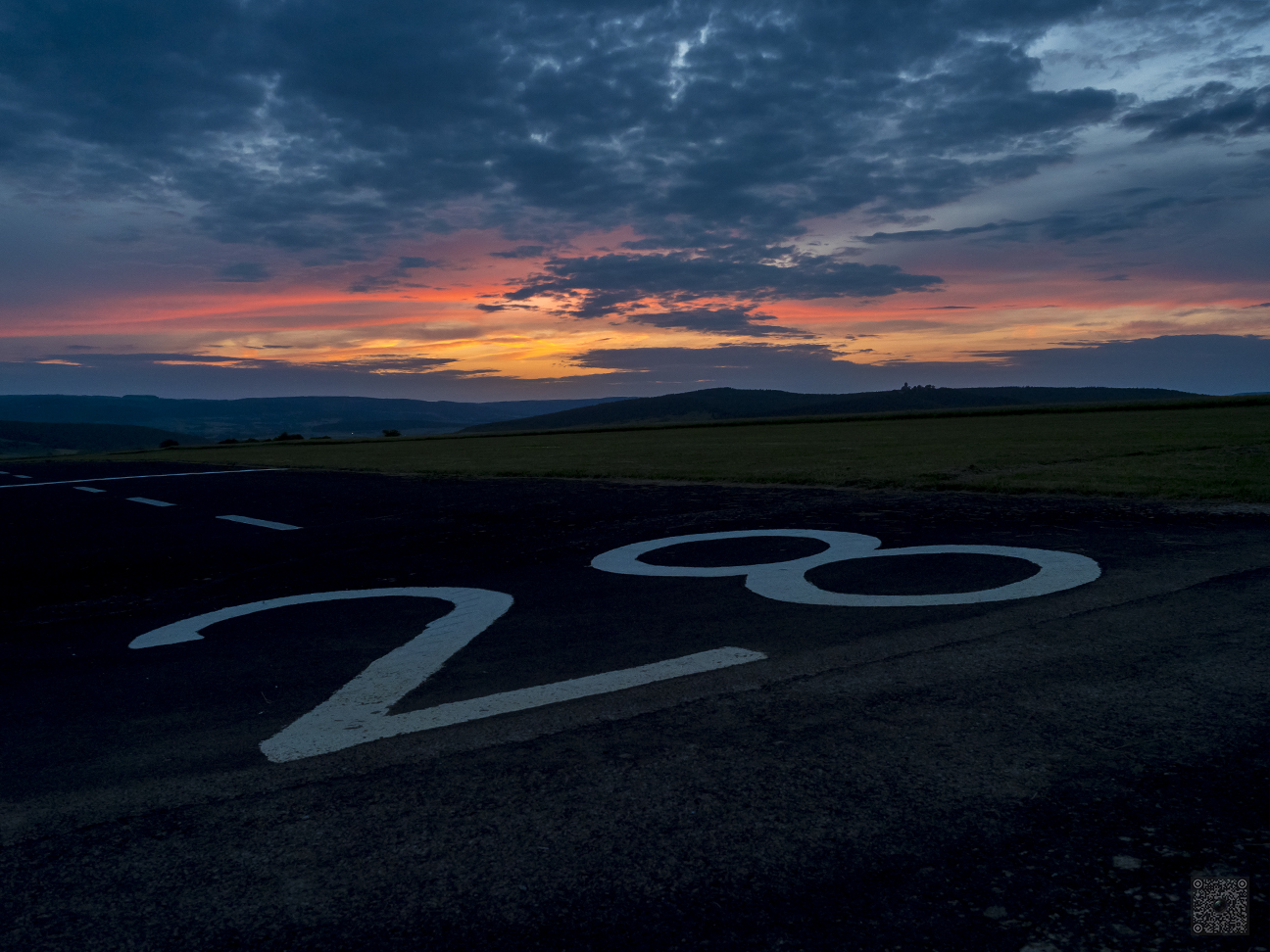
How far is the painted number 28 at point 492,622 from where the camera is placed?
3.48 m

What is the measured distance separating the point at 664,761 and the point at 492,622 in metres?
2.71

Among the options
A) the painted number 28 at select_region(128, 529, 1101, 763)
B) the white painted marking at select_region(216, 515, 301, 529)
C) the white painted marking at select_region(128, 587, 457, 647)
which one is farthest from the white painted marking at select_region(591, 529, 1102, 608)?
the white painted marking at select_region(216, 515, 301, 529)

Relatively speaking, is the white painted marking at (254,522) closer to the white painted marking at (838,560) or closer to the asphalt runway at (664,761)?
the asphalt runway at (664,761)

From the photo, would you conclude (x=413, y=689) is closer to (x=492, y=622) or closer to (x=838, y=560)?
(x=492, y=622)

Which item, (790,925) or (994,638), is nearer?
(790,925)

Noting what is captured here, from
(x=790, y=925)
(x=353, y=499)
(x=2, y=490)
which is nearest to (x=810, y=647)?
(x=790, y=925)

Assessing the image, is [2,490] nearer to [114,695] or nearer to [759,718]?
[114,695]

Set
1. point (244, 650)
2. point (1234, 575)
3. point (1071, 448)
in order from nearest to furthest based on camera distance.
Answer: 1. point (244, 650)
2. point (1234, 575)
3. point (1071, 448)

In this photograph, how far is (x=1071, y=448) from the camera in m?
20.9

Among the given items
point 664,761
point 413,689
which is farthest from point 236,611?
point 664,761

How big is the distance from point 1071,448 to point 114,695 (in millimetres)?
22031

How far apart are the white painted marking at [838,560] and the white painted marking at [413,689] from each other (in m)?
1.55

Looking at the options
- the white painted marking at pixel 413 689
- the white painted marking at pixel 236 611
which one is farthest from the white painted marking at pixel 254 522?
the white painted marking at pixel 413 689

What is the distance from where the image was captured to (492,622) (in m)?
5.40
